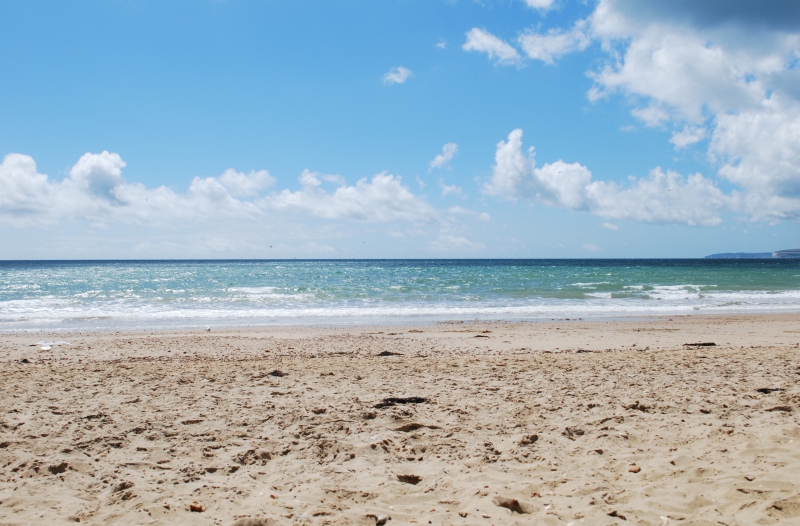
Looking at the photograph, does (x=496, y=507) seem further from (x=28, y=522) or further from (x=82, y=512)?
(x=28, y=522)

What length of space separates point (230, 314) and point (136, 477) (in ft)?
53.3

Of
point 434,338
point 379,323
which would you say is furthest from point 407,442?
point 379,323

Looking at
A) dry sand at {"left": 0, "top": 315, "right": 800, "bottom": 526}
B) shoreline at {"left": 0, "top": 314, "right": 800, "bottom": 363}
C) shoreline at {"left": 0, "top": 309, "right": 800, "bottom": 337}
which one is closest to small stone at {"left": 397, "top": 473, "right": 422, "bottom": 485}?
dry sand at {"left": 0, "top": 315, "right": 800, "bottom": 526}

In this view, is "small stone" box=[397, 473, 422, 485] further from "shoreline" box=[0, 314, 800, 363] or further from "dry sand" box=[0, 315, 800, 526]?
"shoreline" box=[0, 314, 800, 363]

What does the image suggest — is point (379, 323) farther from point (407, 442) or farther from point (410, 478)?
point (410, 478)

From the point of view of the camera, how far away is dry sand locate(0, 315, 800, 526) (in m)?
3.62

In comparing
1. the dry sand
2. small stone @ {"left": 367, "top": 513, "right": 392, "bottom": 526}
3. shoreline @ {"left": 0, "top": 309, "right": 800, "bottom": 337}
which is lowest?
shoreline @ {"left": 0, "top": 309, "right": 800, "bottom": 337}

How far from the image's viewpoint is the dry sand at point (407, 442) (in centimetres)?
362

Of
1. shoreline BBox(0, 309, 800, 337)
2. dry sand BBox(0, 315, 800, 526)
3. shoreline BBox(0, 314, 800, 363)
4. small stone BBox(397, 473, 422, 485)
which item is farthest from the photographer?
shoreline BBox(0, 309, 800, 337)

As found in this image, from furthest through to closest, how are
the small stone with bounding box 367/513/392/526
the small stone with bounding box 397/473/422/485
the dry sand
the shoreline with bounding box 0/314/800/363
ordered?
the shoreline with bounding box 0/314/800/363, the small stone with bounding box 397/473/422/485, the dry sand, the small stone with bounding box 367/513/392/526

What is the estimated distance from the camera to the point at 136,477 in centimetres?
418

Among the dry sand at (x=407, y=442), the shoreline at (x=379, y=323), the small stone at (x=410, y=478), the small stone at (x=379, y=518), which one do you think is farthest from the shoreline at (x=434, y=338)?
the small stone at (x=379, y=518)

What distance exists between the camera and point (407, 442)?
15.9 feet

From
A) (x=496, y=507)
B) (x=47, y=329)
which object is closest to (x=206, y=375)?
(x=496, y=507)
